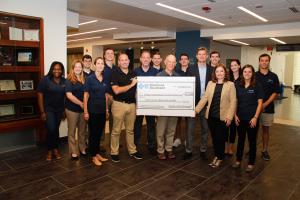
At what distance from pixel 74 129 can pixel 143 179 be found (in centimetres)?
129

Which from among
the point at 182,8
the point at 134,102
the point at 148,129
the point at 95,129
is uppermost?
the point at 182,8

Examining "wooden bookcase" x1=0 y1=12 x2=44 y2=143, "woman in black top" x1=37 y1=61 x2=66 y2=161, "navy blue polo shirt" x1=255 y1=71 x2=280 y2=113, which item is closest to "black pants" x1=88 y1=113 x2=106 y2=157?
"woman in black top" x1=37 y1=61 x2=66 y2=161

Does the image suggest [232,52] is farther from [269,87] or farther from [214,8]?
[269,87]

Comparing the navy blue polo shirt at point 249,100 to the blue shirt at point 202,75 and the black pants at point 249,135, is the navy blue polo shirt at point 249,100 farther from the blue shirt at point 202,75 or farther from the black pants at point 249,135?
the blue shirt at point 202,75

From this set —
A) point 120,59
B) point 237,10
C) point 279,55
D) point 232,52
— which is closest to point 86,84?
point 120,59

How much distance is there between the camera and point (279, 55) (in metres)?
16.1

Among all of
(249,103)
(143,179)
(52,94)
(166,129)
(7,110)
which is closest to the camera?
(143,179)

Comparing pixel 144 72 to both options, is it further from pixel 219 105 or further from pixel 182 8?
pixel 182 8

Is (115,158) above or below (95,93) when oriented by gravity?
below

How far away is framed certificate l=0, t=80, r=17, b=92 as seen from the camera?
3.99 m

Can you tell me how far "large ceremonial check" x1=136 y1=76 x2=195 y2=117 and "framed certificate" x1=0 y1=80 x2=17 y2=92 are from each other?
219 centimetres

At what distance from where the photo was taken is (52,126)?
3.61m

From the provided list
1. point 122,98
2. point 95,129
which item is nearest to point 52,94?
point 95,129

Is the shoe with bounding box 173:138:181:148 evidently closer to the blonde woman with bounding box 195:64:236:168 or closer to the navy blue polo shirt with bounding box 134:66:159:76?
the blonde woman with bounding box 195:64:236:168
